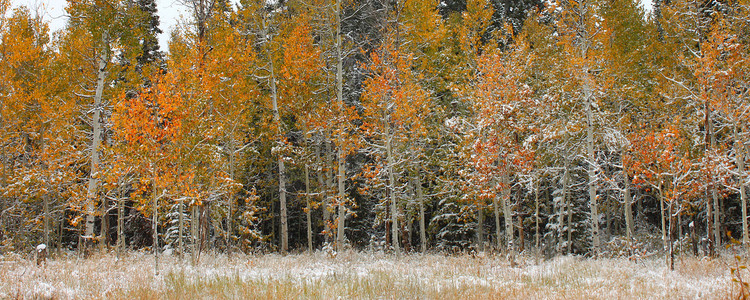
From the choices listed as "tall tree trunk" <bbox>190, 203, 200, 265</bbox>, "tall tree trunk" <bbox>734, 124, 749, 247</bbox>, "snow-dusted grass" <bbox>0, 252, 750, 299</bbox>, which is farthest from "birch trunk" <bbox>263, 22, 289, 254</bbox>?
"tall tree trunk" <bbox>734, 124, 749, 247</bbox>

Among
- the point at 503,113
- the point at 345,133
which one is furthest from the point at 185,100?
the point at 503,113

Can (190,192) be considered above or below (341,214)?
above

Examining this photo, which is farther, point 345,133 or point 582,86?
point 582,86

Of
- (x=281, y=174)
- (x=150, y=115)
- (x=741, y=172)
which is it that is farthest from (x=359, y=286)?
(x=741, y=172)

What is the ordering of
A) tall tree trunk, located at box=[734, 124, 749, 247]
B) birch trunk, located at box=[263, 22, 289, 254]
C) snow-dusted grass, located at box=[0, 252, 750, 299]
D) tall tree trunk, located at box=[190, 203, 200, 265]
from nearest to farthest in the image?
snow-dusted grass, located at box=[0, 252, 750, 299]
tall tree trunk, located at box=[190, 203, 200, 265]
tall tree trunk, located at box=[734, 124, 749, 247]
birch trunk, located at box=[263, 22, 289, 254]

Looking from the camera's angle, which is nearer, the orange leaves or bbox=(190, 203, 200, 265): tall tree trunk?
the orange leaves

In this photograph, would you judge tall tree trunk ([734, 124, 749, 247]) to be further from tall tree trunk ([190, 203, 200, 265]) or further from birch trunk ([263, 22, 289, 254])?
tall tree trunk ([190, 203, 200, 265])

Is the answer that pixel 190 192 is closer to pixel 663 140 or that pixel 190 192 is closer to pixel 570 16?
pixel 663 140

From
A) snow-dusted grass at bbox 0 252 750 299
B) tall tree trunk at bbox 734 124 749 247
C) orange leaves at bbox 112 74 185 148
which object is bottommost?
snow-dusted grass at bbox 0 252 750 299

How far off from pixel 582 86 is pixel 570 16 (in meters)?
2.74

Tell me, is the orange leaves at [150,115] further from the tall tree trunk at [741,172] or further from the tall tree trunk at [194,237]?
the tall tree trunk at [741,172]

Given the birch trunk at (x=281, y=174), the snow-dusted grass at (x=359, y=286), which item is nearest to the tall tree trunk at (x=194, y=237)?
the snow-dusted grass at (x=359, y=286)

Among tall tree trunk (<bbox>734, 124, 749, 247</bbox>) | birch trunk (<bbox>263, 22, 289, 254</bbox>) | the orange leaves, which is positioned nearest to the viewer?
the orange leaves

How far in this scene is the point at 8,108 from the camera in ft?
49.7
